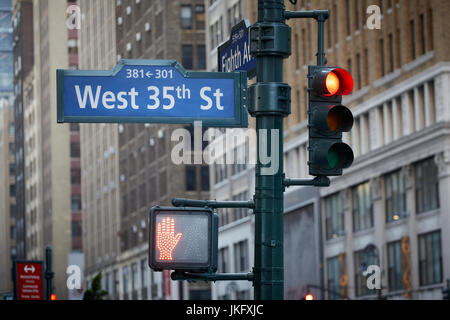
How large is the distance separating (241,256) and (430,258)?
26.5 metres

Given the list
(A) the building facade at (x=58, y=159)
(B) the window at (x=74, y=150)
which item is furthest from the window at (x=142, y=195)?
(B) the window at (x=74, y=150)

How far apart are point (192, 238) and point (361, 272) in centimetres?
5486

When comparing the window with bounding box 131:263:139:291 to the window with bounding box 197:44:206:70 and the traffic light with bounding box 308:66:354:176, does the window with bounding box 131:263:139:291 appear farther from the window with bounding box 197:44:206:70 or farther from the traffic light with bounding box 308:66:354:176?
the traffic light with bounding box 308:66:354:176

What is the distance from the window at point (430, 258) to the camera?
180 feet

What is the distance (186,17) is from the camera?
9844 centimetres

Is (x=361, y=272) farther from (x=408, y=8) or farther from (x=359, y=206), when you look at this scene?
(x=408, y=8)

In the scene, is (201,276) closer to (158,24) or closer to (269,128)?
(269,128)

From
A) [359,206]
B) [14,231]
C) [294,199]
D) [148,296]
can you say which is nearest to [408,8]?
[359,206]

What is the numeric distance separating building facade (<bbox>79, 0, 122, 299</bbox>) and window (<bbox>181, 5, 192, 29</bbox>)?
46.5 ft

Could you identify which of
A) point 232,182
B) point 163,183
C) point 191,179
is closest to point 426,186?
point 232,182

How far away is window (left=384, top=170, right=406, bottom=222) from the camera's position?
192 ft

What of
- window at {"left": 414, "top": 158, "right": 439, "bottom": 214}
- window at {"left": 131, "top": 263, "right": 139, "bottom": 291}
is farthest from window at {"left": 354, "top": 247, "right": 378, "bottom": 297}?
window at {"left": 131, "top": 263, "right": 139, "bottom": 291}

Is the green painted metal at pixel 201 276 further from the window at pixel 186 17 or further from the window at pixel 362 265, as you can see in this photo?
the window at pixel 186 17

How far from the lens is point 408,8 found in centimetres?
5850
